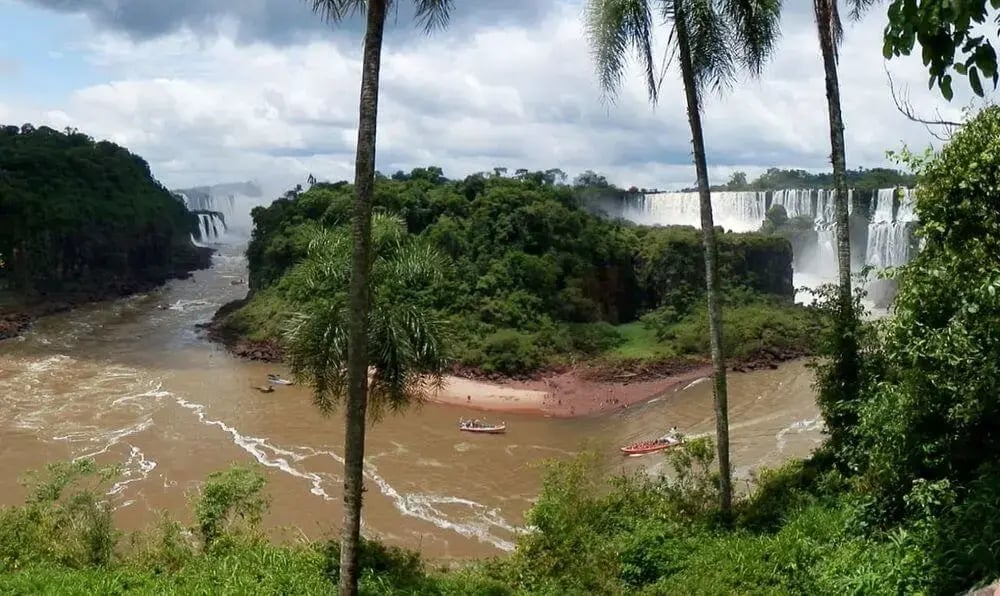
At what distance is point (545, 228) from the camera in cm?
4619

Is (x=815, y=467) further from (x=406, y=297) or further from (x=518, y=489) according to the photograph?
(x=518, y=489)

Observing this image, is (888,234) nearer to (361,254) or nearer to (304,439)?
(304,439)

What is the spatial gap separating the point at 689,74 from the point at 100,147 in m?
81.6

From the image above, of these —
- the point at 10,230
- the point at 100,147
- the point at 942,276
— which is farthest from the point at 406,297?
the point at 100,147

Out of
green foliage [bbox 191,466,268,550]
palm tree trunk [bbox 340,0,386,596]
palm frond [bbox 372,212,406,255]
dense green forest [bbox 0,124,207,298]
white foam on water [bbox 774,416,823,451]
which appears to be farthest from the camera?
dense green forest [bbox 0,124,207,298]

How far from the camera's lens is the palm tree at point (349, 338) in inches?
332

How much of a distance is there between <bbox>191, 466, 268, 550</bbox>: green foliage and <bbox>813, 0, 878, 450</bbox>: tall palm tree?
9.52 meters

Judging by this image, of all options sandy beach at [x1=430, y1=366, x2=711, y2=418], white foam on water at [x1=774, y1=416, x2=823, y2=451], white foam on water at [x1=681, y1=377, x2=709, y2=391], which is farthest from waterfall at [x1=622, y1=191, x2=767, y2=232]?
white foam on water at [x1=774, y1=416, x2=823, y2=451]

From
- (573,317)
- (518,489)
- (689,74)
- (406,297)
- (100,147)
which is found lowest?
(518,489)

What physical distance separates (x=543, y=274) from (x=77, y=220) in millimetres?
40073

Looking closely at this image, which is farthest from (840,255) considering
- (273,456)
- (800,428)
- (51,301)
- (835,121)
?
(51,301)

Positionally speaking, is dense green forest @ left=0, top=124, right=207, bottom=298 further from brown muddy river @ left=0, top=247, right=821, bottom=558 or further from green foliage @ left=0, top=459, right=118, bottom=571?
green foliage @ left=0, top=459, right=118, bottom=571

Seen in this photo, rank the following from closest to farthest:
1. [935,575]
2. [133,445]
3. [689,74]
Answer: [935,575], [689,74], [133,445]

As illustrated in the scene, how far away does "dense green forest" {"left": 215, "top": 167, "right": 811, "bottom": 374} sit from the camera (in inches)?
1625
